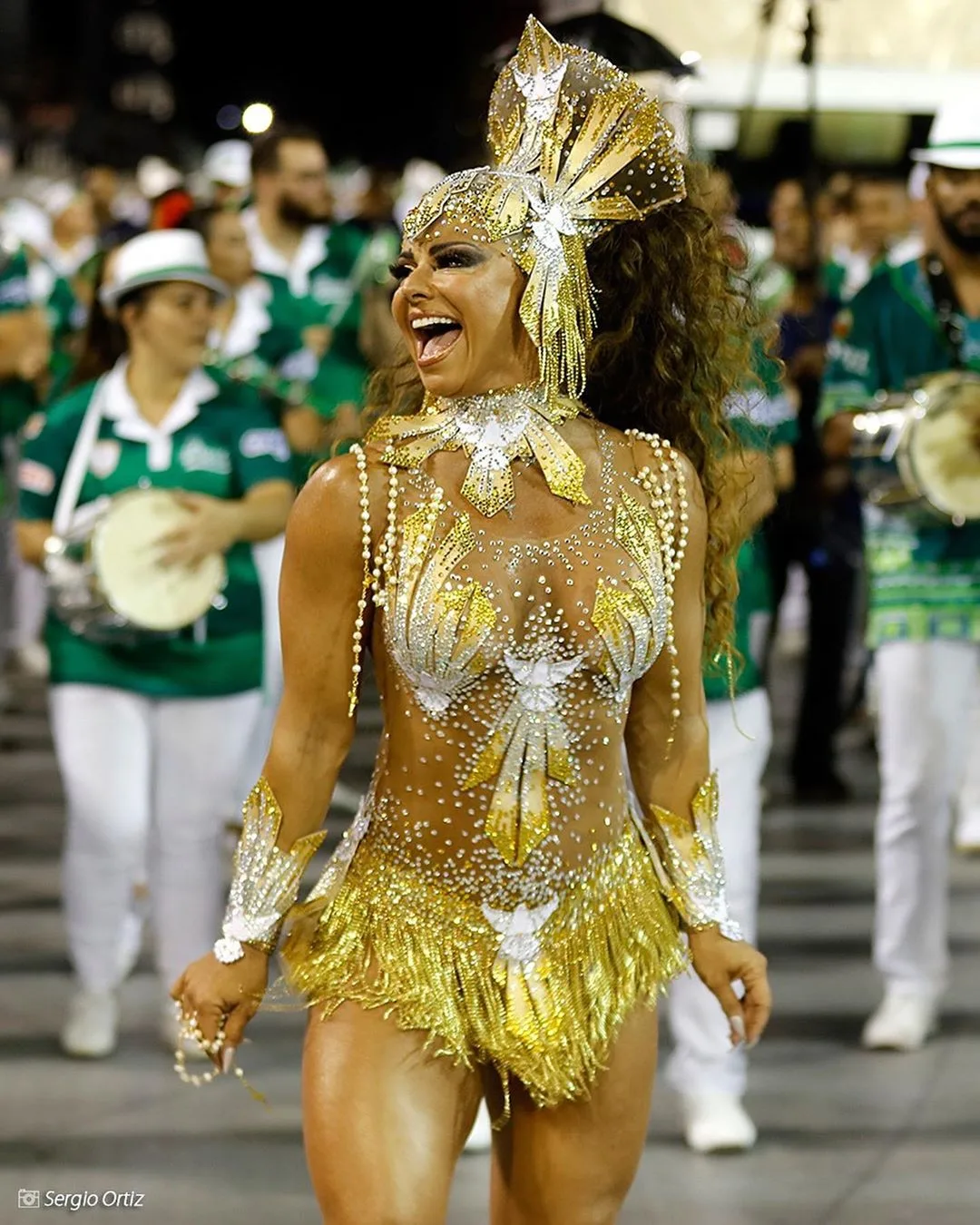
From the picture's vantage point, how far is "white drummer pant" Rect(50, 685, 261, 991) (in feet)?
18.1

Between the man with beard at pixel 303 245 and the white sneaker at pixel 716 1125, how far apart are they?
3.63 metres

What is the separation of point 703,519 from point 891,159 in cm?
1465

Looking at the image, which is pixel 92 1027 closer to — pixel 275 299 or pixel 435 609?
pixel 435 609

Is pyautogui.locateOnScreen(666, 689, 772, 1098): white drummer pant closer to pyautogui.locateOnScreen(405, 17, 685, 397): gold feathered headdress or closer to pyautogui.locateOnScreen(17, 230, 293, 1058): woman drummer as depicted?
pyautogui.locateOnScreen(17, 230, 293, 1058): woman drummer

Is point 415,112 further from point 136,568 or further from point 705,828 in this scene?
point 705,828

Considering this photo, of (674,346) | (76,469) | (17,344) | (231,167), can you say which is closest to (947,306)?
(76,469)

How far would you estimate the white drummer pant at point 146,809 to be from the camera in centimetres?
552

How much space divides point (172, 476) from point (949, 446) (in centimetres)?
199

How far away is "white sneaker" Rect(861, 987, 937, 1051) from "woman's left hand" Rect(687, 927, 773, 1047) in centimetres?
274

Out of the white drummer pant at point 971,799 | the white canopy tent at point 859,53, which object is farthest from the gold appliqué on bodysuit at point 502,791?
the white canopy tent at point 859,53

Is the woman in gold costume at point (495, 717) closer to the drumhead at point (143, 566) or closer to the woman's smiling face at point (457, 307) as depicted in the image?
the woman's smiling face at point (457, 307)

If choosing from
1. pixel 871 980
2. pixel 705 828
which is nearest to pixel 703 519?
pixel 705 828

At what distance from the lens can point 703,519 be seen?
3.14 m

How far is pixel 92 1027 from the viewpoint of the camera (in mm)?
5715
